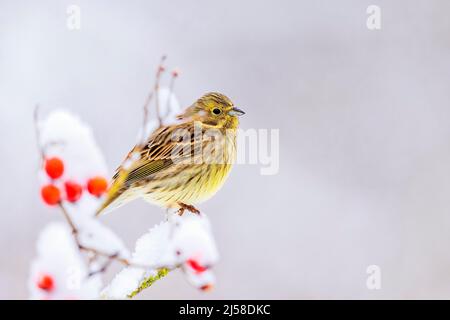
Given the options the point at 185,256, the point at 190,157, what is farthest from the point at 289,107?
the point at 185,256

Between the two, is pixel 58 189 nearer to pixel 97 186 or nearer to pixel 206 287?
pixel 97 186

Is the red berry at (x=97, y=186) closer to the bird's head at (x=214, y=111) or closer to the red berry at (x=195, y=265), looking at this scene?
the red berry at (x=195, y=265)

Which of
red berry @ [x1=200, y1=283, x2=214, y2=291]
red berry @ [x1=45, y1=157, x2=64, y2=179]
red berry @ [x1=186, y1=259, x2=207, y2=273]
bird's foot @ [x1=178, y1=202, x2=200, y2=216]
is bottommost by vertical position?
bird's foot @ [x1=178, y1=202, x2=200, y2=216]

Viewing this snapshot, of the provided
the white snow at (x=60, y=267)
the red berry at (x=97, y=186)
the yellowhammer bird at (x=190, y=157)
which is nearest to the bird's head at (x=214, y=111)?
the yellowhammer bird at (x=190, y=157)

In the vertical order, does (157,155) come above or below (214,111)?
below

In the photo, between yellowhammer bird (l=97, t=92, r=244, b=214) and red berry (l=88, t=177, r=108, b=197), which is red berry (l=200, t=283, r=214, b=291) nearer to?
red berry (l=88, t=177, r=108, b=197)

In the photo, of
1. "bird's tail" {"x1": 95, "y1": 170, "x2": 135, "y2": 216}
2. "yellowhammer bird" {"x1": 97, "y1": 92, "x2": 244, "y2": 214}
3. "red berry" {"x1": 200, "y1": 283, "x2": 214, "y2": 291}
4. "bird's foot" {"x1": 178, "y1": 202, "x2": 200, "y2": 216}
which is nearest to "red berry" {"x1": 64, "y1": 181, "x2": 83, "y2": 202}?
"red berry" {"x1": 200, "y1": 283, "x2": 214, "y2": 291}
